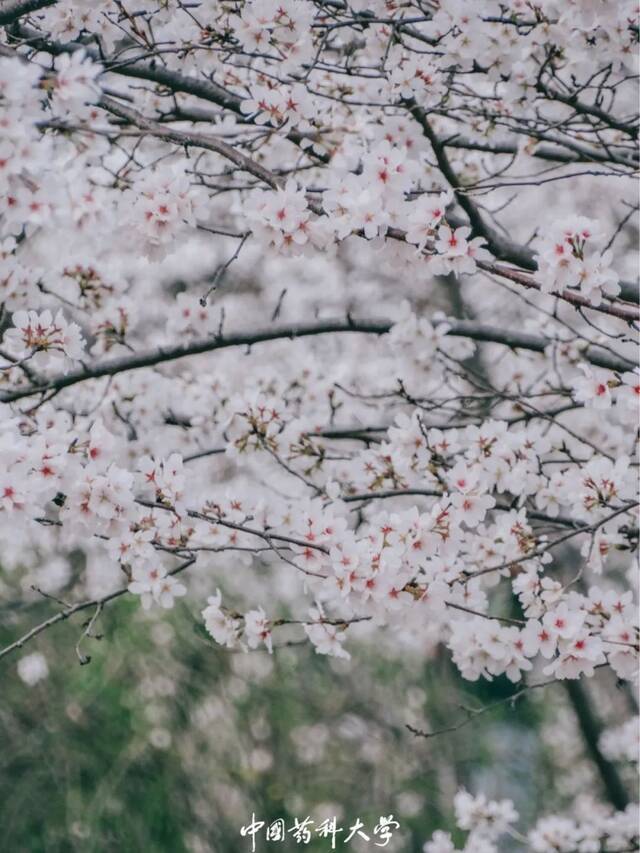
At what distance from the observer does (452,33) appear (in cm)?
292

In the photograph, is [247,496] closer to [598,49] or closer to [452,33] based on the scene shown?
[452,33]

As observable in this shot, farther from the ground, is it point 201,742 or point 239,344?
point 239,344

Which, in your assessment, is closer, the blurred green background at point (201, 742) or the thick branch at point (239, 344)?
the thick branch at point (239, 344)

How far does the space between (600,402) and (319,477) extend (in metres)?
1.23

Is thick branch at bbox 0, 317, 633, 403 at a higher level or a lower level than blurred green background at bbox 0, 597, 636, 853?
higher

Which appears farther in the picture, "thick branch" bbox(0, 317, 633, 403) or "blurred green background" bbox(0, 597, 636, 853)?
"blurred green background" bbox(0, 597, 636, 853)

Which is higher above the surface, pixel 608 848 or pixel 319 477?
pixel 319 477

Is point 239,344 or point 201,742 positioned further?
point 201,742

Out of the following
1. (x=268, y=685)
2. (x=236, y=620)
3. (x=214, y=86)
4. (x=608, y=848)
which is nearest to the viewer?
(x=236, y=620)

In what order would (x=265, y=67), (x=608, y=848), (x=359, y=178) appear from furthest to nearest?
(x=608, y=848), (x=265, y=67), (x=359, y=178)

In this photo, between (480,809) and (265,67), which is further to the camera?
(480,809)

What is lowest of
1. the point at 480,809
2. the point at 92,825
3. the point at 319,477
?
the point at 480,809

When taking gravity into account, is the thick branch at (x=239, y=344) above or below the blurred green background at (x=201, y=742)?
above

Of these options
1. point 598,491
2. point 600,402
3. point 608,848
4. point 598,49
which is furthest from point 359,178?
point 608,848
